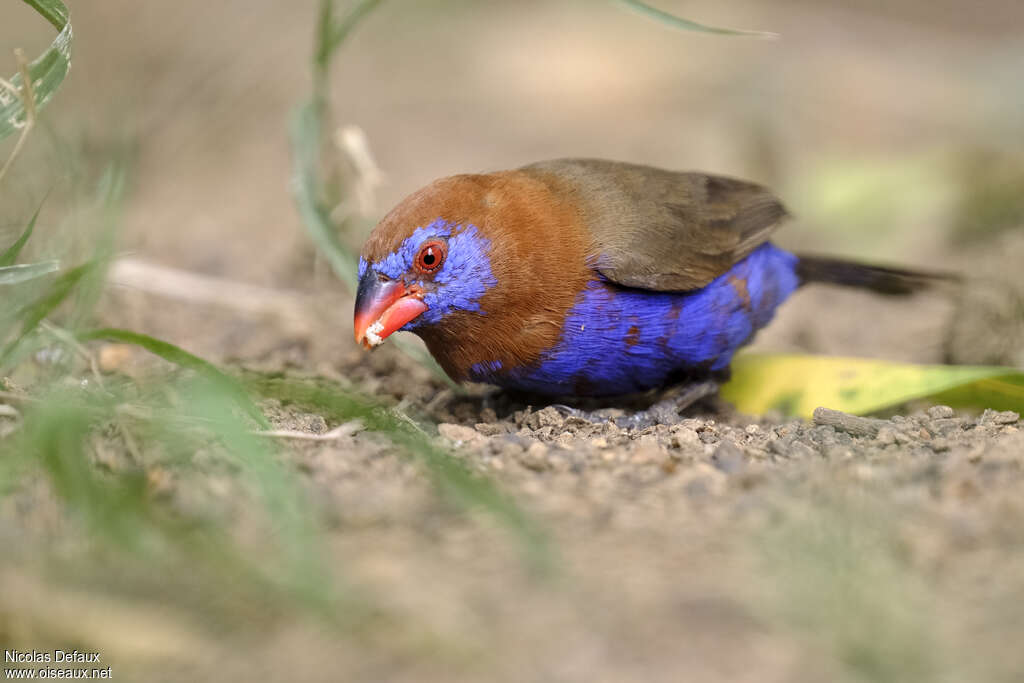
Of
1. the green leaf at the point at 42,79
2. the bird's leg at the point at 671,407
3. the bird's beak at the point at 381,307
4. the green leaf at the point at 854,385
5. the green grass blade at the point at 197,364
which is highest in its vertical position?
the green leaf at the point at 42,79

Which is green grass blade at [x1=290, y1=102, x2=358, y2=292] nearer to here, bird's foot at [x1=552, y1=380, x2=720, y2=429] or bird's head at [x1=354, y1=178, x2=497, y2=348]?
bird's head at [x1=354, y1=178, x2=497, y2=348]

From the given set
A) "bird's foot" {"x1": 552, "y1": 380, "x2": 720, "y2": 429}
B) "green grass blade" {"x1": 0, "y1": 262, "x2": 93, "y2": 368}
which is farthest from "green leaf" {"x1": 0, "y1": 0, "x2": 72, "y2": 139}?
"bird's foot" {"x1": 552, "y1": 380, "x2": 720, "y2": 429}

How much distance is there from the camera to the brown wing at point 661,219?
3555 mm

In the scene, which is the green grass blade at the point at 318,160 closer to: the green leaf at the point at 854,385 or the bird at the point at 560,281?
the bird at the point at 560,281

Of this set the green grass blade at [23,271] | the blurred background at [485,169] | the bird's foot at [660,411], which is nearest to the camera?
the blurred background at [485,169]

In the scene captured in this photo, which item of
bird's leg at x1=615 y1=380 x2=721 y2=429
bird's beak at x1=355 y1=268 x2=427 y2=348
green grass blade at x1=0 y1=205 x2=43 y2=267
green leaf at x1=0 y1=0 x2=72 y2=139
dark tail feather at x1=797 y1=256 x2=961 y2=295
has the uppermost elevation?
green leaf at x1=0 y1=0 x2=72 y2=139

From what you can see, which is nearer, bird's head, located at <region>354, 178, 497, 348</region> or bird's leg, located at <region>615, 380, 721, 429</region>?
bird's head, located at <region>354, 178, 497, 348</region>

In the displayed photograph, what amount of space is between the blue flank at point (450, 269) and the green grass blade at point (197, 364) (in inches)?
29.3

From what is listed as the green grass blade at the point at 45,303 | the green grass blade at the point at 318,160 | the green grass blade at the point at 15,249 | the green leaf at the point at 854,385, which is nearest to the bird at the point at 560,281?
the green leaf at the point at 854,385

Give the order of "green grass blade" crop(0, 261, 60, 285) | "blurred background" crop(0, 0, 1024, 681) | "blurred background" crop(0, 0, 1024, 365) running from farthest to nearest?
"blurred background" crop(0, 0, 1024, 365), "green grass blade" crop(0, 261, 60, 285), "blurred background" crop(0, 0, 1024, 681)

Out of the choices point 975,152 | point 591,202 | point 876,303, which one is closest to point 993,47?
point 975,152

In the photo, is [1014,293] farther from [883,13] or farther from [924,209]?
[883,13]

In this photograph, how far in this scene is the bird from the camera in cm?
333

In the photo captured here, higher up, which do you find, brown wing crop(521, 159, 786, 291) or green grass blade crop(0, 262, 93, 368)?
brown wing crop(521, 159, 786, 291)
